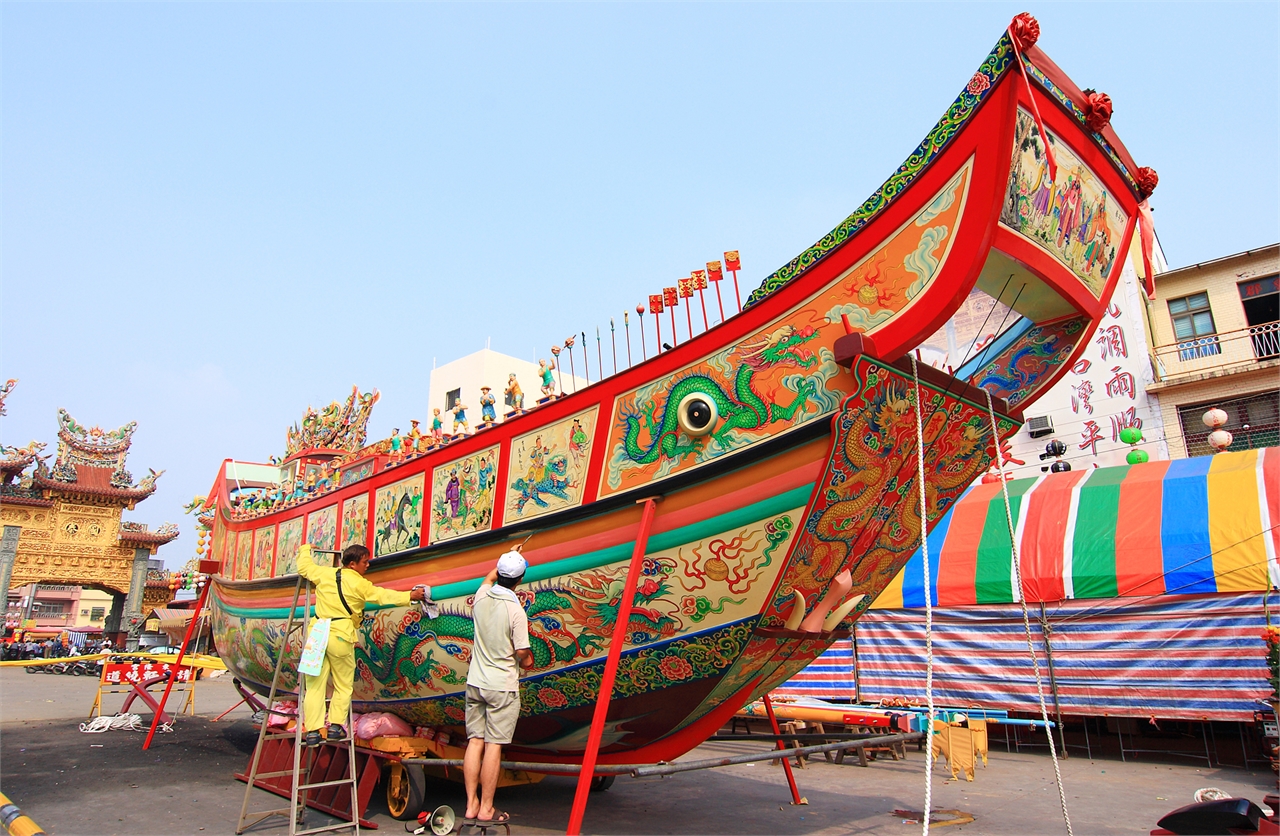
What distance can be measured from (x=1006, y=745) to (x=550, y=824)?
21.9 ft

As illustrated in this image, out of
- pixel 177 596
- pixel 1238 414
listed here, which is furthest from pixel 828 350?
pixel 177 596

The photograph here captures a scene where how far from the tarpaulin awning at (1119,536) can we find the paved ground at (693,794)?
1.80 m

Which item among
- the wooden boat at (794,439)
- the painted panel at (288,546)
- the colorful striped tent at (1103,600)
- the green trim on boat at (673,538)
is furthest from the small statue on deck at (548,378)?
the colorful striped tent at (1103,600)

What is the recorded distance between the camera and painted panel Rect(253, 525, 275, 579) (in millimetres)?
8461

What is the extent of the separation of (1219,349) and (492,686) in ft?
47.2

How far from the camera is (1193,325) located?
13.6 metres

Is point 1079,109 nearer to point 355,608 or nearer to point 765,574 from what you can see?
point 765,574

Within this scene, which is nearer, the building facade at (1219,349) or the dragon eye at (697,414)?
the dragon eye at (697,414)

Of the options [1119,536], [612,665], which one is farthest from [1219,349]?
[612,665]

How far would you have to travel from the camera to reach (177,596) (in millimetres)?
33281

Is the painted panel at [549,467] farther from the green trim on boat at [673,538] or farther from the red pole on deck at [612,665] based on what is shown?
the red pole on deck at [612,665]

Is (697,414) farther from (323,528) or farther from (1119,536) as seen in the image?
(1119,536)

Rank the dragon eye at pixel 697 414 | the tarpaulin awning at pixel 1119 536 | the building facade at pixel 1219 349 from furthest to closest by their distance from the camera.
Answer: the building facade at pixel 1219 349 → the tarpaulin awning at pixel 1119 536 → the dragon eye at pixel 697 414

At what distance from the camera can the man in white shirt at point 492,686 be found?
3963mm
